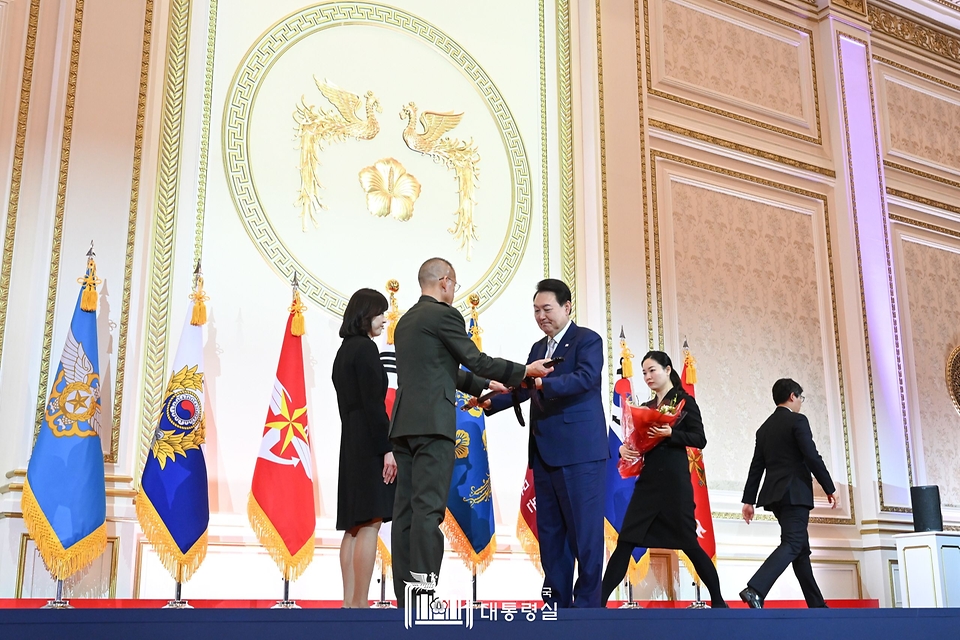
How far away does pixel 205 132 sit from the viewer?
5.31 metres

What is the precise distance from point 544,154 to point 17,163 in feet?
10.5

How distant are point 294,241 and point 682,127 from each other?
9.94ft

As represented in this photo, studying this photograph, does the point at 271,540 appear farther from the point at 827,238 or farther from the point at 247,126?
the point at 827,238

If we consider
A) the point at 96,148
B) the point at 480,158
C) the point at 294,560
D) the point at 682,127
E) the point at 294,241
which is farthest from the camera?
the point at 682,127

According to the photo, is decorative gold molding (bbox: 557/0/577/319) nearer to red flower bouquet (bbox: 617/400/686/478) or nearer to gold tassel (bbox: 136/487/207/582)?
red flower bouquet (bbox: 617/400/686/478)

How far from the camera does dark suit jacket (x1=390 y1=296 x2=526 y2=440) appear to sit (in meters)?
3.44

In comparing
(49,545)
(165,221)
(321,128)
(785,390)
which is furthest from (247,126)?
(785,390)

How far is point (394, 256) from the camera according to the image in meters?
5.73

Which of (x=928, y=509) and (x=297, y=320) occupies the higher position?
(x=297, y=320)

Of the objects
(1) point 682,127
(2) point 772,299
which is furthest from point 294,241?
(2) point 772,299

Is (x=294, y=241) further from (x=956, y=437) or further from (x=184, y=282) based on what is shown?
(x=956, y=437)

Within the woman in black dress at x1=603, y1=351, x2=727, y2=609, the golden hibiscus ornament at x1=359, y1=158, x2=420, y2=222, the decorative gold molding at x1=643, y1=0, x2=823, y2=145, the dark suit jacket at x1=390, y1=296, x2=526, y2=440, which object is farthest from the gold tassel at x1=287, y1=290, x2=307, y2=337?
the decorative gold molding at x1=643, y1=0, x2=823, y2=145

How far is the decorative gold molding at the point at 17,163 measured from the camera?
4617mm

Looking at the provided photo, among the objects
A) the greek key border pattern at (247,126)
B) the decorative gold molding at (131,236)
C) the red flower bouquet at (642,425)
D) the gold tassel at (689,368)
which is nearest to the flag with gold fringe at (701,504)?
the gold tassel at (689,368)
